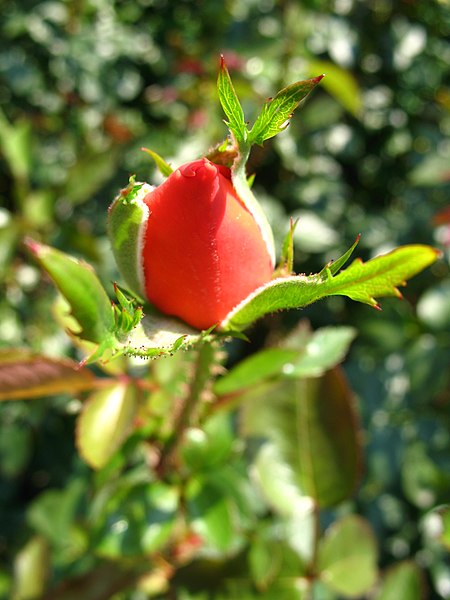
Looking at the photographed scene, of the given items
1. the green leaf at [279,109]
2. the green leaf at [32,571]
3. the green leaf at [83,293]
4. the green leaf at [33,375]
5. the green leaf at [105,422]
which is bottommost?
the green leaf at [32,571]

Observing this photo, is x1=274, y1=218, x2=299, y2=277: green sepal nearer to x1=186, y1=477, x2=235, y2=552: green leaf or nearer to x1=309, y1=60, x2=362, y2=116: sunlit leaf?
x1=186, y1=477, x2=235, y2=552: green leaf

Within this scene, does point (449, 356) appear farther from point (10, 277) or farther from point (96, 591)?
point (10, 277)

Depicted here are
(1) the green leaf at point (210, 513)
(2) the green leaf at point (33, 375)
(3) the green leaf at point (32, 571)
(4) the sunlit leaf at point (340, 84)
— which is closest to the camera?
(2) the green leaf at point (33, 375)

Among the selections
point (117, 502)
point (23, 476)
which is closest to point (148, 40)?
point (23, 476)

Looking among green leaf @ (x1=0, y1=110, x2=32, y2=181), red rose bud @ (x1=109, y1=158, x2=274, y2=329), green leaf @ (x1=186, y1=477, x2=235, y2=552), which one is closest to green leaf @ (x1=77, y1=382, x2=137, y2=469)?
green leaf @ (x1=186, y1=477, x2=235, y2=552)

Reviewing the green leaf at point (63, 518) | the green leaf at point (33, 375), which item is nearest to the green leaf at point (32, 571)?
the green leaf at point (63, 518)

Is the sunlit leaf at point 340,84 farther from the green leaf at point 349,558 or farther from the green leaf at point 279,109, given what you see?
the green leaf at point 279,109
